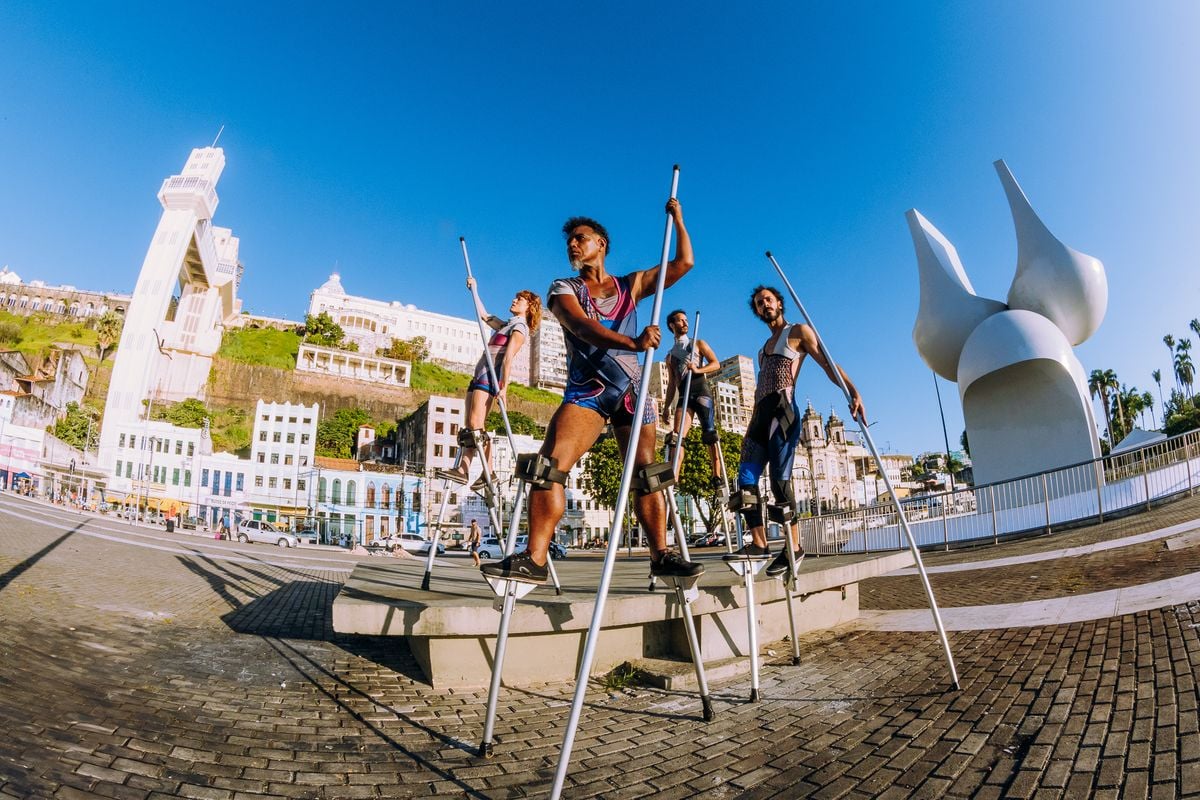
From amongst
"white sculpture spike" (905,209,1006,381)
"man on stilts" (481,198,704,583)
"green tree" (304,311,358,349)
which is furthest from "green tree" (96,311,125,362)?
"man on stilts" (481,198,704,583)

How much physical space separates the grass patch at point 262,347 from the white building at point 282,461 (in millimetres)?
28759

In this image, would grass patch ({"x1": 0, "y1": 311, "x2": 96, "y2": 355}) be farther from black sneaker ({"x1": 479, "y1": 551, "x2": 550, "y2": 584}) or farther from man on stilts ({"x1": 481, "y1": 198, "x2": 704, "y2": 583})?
black sneaker ({"x1": 479, "y1": 551, "x2": 550, "y2": 584})

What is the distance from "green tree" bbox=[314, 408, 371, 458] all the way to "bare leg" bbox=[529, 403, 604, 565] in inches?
2941

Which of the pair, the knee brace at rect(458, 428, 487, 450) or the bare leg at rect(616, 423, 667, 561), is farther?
the knee brace at rect(458, 428, 487, 450)

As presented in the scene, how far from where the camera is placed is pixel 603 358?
3.06 metres

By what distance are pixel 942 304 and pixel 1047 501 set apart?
15.2 meters

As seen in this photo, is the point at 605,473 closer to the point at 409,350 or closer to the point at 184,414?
the point at 184,414

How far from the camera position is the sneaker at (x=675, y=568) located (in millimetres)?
3000

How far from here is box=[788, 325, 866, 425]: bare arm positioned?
4.22m

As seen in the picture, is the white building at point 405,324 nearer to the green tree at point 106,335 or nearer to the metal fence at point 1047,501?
the green tree at point 106,335

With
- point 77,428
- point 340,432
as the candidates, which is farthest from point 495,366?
point 77,428

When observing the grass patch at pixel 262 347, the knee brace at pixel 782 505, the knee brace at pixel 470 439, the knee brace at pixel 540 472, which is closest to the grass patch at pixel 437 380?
the grass patch at pixel 262 347

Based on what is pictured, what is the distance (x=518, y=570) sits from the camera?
2672 mm

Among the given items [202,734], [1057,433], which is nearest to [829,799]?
[202,734]
